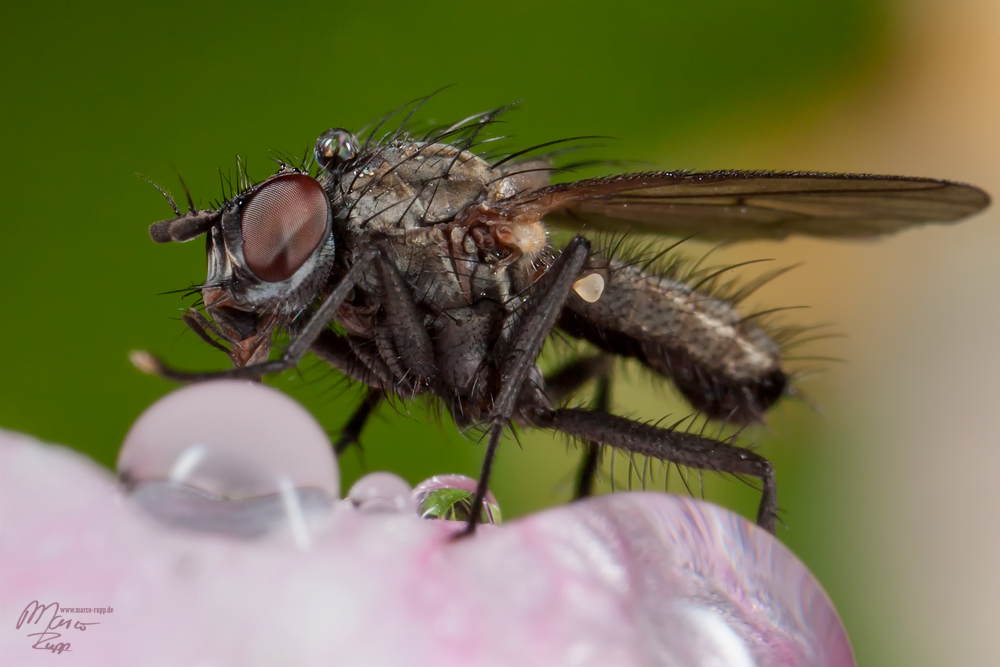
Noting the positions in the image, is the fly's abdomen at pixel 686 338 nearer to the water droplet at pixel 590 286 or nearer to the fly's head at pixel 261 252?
the water droplet at pixel 590 286

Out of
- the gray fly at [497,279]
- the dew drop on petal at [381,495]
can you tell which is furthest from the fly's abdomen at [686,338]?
the dew drop on petal at [381,495]

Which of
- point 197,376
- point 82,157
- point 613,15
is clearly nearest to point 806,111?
point 613,15

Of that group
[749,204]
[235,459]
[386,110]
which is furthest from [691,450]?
[386,110]

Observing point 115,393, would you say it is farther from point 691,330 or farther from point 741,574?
point 741,574

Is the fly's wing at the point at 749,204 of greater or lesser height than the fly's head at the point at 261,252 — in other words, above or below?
above
